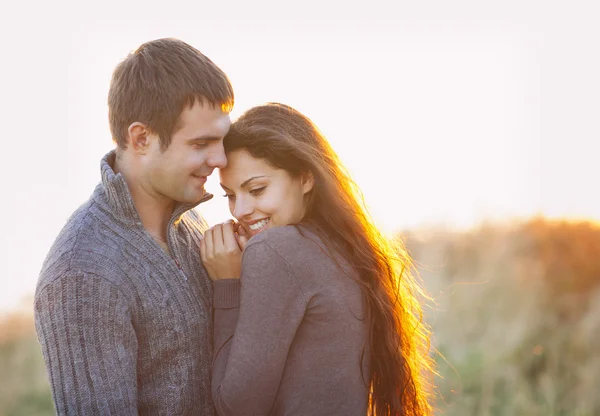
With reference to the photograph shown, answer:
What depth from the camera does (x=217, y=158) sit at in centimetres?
282

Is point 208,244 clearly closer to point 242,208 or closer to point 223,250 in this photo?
point 223,250

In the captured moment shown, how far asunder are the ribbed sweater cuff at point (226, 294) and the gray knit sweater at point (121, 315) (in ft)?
0.32

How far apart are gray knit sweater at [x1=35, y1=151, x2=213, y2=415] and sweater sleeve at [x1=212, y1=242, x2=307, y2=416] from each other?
0.24 m

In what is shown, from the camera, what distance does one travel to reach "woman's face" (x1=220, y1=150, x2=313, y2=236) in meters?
2.86

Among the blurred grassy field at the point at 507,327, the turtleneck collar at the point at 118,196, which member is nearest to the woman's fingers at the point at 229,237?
the turtleneck collar at the point at 118,196

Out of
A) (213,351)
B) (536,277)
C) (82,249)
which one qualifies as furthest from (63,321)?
(536,277)

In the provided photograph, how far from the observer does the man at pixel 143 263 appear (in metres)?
2.33

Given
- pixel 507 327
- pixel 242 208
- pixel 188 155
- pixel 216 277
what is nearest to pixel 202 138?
pixel 188 155

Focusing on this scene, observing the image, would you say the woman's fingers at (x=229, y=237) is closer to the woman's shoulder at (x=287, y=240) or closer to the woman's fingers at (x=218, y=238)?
the woman's fingers at (x=218, y=238)

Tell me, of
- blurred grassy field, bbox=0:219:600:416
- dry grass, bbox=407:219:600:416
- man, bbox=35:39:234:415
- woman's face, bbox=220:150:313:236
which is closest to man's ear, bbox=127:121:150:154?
man, bbox=35:39:234:415

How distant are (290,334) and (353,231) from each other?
55 centimetres

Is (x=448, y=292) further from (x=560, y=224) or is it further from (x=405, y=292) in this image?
(x=405, y=292)

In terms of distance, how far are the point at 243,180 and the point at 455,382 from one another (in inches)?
137

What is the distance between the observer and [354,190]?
2.97 m
